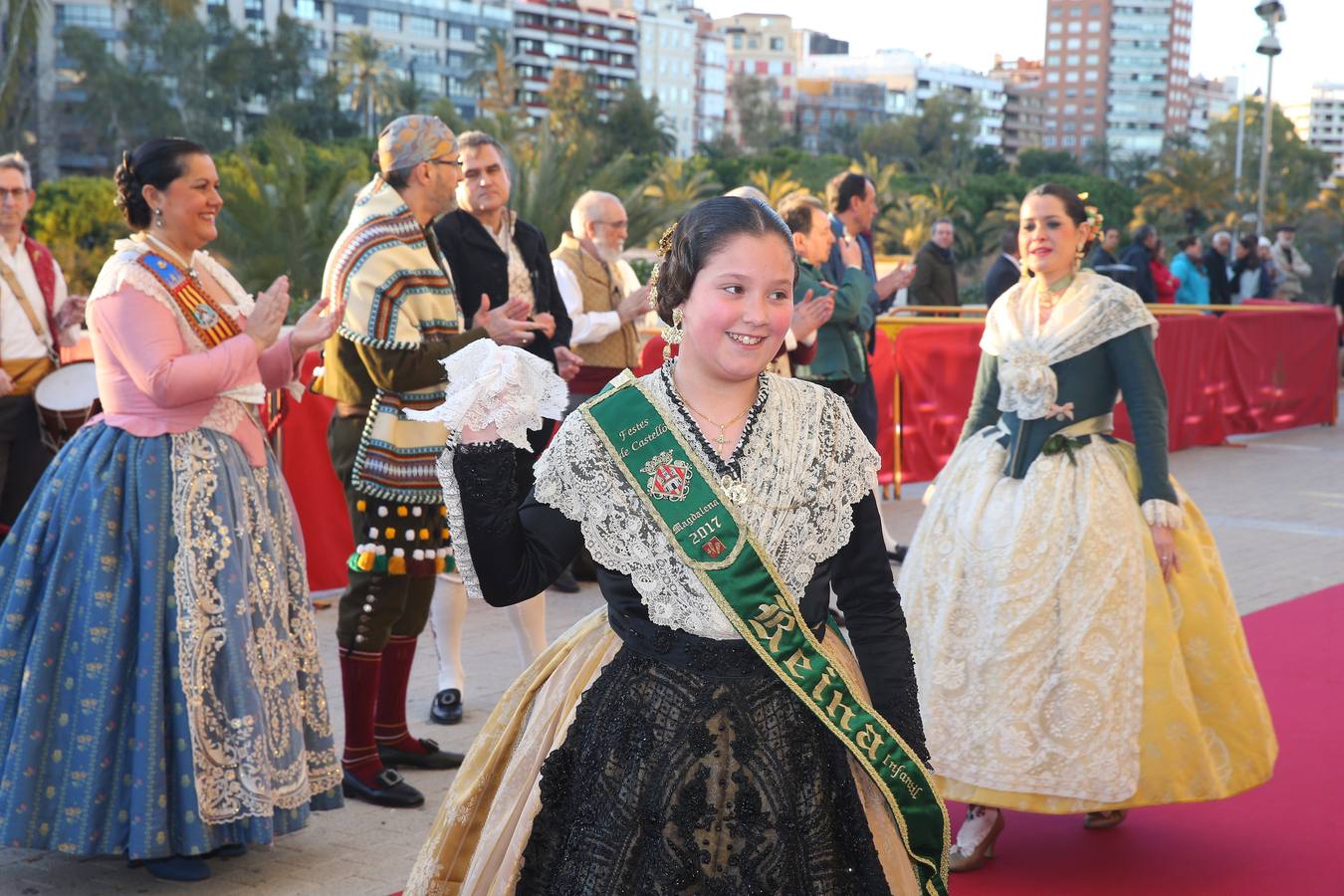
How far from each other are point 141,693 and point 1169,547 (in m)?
2.70

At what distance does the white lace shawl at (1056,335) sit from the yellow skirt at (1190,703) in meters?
0.27

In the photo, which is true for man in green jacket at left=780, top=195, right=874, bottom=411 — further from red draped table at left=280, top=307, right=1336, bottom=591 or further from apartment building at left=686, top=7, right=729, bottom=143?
apartment building at left=686, top=7, right=729, bottom=143

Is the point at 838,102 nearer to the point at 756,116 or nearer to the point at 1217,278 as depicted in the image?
the point at 756,116

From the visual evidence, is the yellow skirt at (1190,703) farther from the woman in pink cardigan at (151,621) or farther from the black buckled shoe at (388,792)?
the woman in pink cardigan at (151,621)

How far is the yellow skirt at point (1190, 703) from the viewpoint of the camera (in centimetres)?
394

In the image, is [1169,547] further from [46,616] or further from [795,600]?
[46,616]

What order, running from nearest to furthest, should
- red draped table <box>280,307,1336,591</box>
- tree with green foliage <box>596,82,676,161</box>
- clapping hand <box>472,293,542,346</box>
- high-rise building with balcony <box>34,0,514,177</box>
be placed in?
clapping hand <box>472,293,542,346</box> < red draped table <box>280,307,1336,591</box> < tree with green foliage <box>596,82,676,161</box> < high-rise building with balcony <box>34,0,514,177</box>

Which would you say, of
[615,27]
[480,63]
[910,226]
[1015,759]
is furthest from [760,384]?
[615,27]

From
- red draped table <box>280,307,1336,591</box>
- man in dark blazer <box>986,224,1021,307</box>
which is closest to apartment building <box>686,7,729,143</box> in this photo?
red draped table <box>280,307,1336,591</box>

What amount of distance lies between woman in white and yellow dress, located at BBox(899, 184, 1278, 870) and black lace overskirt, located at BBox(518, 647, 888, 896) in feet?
5.69

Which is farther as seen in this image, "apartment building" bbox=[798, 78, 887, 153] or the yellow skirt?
"apartment building" bbox=[798, 78, 887, 153]

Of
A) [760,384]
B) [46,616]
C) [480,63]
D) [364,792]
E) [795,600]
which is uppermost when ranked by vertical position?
[480,63]

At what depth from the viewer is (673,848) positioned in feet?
7.36

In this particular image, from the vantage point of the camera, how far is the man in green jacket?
652 centimetres
